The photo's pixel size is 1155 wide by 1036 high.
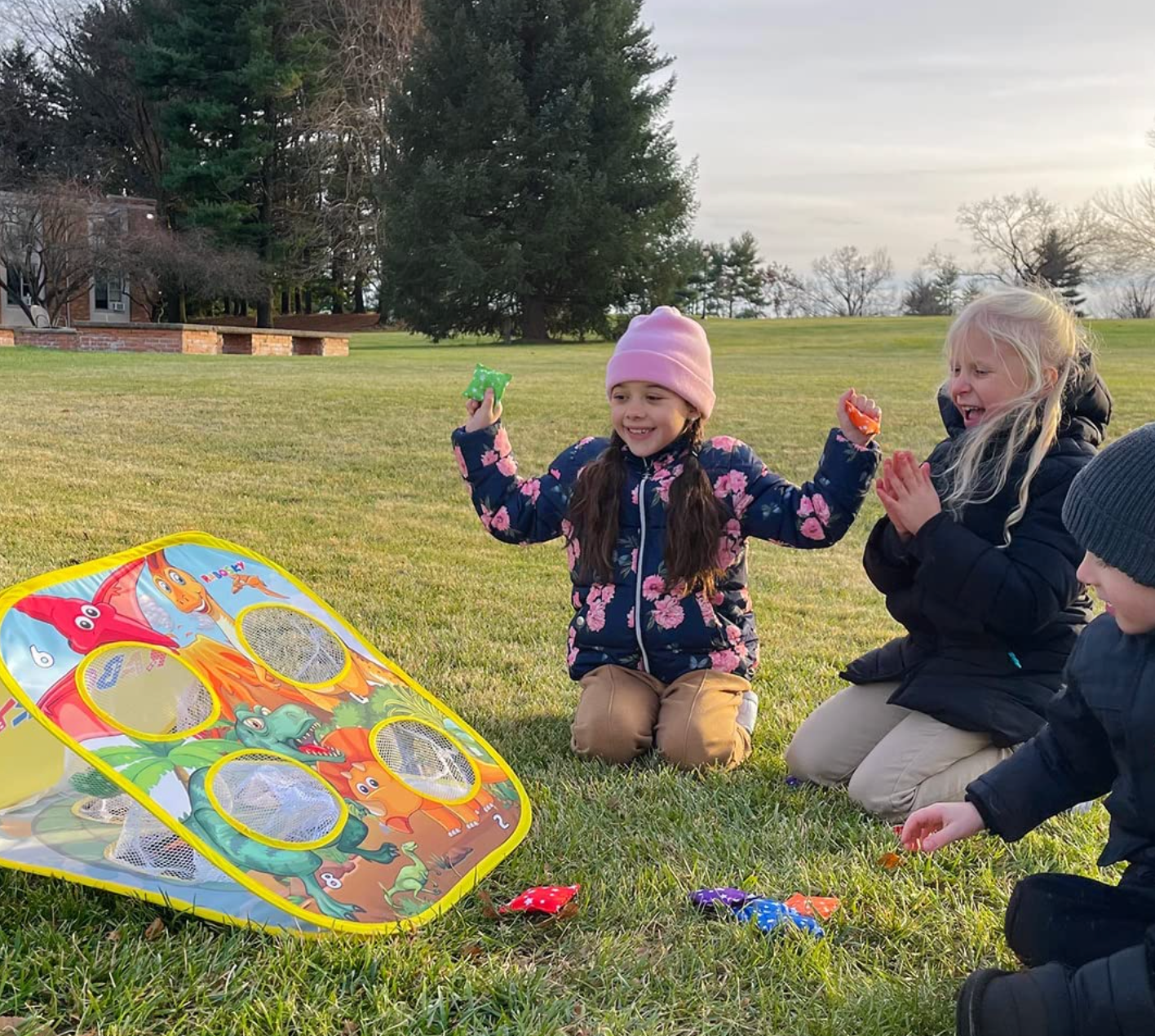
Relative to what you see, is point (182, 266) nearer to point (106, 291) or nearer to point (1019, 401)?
point (106, 291)

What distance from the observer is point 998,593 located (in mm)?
2672

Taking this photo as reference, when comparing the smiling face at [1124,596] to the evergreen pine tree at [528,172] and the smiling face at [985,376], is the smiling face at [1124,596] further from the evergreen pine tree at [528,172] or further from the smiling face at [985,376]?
the evergreen pine tree at [528,172]

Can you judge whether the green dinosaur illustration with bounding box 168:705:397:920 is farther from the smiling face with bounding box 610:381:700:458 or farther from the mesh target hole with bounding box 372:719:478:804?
the smiling face with bounding box 610:381:700:458

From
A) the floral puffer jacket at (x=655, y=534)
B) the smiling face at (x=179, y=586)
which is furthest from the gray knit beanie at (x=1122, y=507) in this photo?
the smiling face at (x=179, y=586)

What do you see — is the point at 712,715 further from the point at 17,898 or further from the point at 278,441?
the point at 278,441

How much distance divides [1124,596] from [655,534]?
1628 millimetres

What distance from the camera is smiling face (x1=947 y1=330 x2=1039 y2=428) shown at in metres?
2.81

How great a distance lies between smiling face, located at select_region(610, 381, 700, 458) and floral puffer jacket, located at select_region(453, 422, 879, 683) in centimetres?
8

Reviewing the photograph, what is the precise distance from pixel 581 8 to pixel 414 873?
33.2 meters

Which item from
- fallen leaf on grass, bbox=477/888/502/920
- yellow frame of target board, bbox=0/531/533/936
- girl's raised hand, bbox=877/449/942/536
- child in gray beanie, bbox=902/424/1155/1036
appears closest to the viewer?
child in gray beanie, bbox=902/424/1155/1036

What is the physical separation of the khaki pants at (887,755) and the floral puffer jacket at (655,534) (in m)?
0.37

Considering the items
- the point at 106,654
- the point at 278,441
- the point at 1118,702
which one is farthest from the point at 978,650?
the point at 278,441

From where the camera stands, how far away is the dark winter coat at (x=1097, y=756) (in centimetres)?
184

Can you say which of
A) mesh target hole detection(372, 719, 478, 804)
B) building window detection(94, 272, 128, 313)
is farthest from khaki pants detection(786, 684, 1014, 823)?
building window detection(94, 272, 128, 313)
